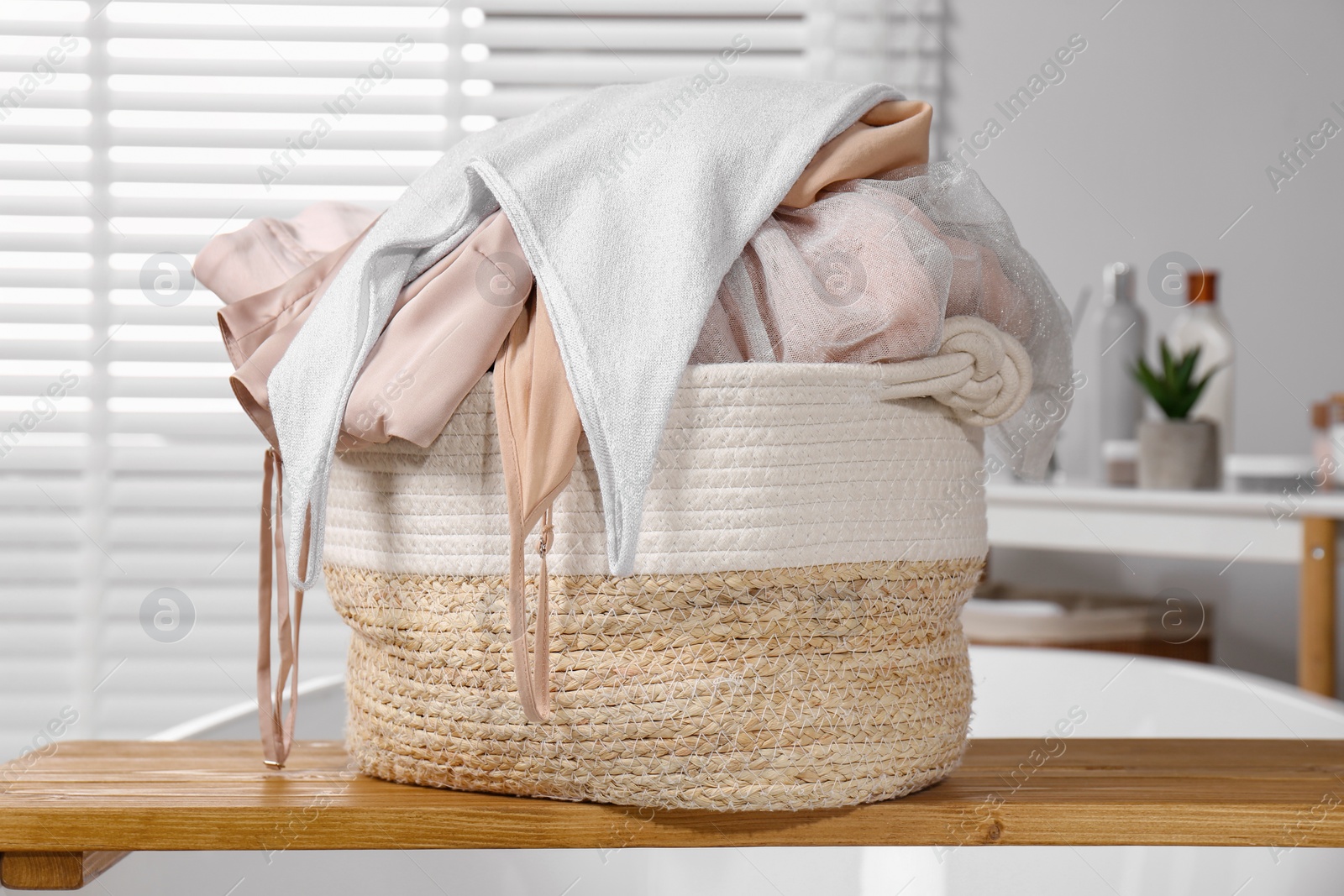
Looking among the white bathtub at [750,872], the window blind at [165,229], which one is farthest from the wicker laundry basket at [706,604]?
the window blind at [165,229]

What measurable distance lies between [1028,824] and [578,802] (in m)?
0.22

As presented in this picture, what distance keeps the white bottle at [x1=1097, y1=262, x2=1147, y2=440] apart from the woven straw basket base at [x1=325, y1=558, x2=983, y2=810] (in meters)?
1.11

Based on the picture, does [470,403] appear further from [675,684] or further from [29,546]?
[29,546]

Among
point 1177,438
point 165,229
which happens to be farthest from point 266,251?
point 165,229

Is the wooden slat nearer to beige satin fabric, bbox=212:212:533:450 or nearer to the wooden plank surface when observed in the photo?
the wooden plank surface

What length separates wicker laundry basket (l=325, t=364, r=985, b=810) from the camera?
52 centimetres

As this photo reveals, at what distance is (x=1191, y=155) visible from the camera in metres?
1.75

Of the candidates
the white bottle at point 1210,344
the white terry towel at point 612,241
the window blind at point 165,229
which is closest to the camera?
the white terry towel at point 612,241

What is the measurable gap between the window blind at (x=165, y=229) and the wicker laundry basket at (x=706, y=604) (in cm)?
120

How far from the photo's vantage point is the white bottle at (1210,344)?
4.87ft

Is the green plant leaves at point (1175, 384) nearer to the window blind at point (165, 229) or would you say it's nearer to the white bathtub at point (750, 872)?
the white bathtub at point (750, 872)

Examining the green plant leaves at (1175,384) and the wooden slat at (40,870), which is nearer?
the wooden slat at (40,870)

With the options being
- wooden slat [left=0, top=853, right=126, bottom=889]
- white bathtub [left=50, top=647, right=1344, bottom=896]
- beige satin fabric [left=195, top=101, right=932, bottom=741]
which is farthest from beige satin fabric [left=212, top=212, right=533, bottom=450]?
white bathtub [left=50, top=647, right=1344, bottom=896]

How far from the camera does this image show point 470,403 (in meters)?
0.53
